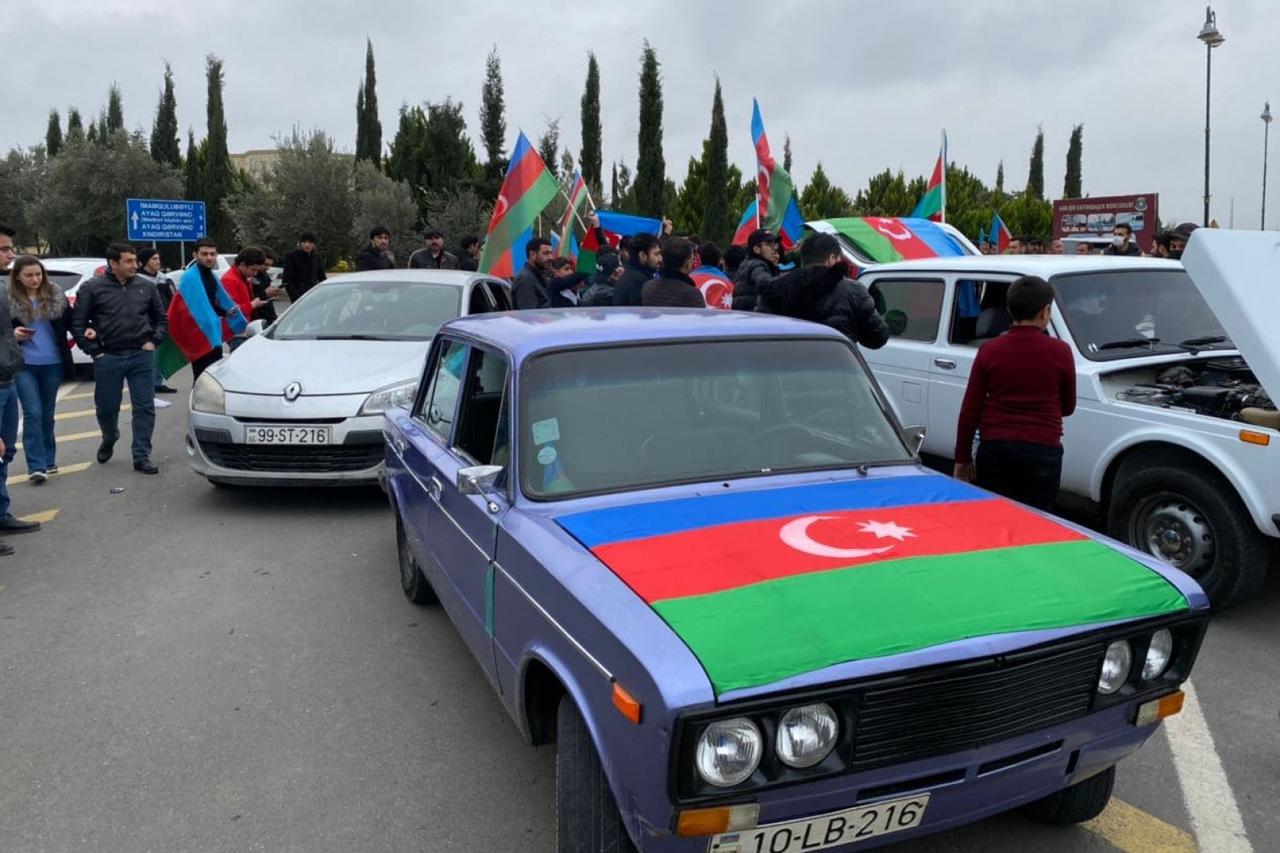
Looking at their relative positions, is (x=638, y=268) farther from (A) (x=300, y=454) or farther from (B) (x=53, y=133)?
(B) (x=53, y=133)

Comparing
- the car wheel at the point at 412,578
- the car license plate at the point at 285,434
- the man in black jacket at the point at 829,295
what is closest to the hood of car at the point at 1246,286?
the man in black jacket at the point at 829,295

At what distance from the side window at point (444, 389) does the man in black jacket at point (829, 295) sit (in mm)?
2644

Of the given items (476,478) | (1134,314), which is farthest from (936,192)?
(476,478)

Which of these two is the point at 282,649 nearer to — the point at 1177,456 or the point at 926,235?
the point at 1177,456

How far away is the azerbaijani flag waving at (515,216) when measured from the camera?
12.8 meters

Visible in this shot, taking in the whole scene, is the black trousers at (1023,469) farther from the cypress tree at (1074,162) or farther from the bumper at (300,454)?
the cypress tree at (1074,162)

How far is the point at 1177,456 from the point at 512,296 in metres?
6.78

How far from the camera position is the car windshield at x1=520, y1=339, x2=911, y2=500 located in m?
3.37

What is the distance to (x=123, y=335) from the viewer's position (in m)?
8.32

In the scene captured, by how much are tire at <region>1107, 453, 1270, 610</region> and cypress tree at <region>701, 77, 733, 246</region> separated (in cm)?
3195

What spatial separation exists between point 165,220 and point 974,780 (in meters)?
29.0

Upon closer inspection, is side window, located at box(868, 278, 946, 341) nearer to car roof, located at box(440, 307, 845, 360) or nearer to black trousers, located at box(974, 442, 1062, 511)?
black trousers, located at box(974, 442, 1062, 511)

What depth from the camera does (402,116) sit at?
38.2 m

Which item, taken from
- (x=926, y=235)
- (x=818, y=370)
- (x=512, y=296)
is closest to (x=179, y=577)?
(x=818, y=370)
